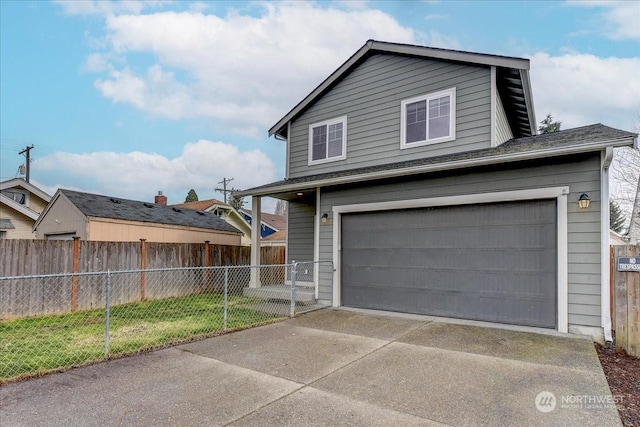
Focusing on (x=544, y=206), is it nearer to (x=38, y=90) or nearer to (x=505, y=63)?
(x=505, y=63)

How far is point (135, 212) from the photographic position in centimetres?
1348

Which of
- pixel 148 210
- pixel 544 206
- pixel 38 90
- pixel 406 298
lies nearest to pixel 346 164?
pixel 406 298

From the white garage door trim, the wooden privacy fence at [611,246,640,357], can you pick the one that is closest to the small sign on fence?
the wooden privacy fence at [611,246,640,357]

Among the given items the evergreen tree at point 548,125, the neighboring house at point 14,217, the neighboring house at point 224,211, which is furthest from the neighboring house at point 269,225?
the evergreen tree at point 548,125

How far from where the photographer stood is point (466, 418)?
2996mm

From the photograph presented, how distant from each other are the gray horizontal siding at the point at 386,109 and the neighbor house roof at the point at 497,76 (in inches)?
7.2

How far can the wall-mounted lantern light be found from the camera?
554 centimetres

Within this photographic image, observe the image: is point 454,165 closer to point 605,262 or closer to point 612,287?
point 605,262

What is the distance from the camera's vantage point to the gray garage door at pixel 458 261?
19.8 feet

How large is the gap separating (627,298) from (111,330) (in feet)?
26.8

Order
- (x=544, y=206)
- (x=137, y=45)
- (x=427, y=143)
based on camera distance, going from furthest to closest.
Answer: (x=137, y=45) < (x=427, y=143) < (x=544, y=206)

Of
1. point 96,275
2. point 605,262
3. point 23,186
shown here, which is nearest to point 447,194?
point 605,262

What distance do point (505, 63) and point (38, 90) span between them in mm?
17475

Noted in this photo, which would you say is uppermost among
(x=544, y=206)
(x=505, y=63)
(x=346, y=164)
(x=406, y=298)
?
(x=505, y=63)
